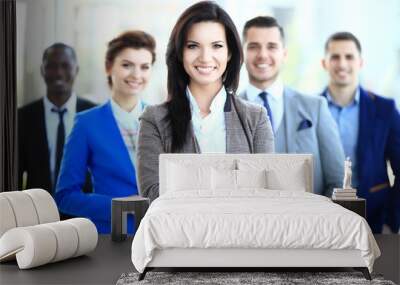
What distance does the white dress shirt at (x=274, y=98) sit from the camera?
8195 millimetres

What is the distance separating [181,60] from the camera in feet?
26.7

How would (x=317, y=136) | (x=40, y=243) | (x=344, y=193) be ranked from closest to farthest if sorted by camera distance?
(x=40, y=243)
(x=344, y=193)
(x=317, y=136)

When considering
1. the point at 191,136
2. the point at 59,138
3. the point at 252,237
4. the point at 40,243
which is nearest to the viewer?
the point at 252,237

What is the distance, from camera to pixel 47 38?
8.30 metres

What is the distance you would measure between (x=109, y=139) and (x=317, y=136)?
236cm

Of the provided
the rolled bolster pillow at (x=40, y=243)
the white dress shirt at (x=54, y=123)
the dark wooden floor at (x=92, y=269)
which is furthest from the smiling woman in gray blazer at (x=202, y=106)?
the rolled bolster pillow at (x=40, y=243)

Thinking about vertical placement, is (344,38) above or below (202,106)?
above

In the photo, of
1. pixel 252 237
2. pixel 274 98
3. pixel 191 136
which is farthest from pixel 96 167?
pixel 252 237

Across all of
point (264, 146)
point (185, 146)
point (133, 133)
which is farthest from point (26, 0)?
point (264, 146)

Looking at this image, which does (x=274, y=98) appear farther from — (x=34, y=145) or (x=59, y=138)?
(x=34, y=145)

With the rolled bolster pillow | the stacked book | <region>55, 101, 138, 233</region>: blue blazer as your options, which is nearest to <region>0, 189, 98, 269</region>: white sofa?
the rolled bolster pillow

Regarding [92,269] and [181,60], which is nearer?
[92,269]

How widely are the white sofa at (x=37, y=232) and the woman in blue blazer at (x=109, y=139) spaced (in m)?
1.63

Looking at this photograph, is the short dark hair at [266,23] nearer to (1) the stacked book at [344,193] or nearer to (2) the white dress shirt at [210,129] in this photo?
(2) the white dress shirt at [210,129]
